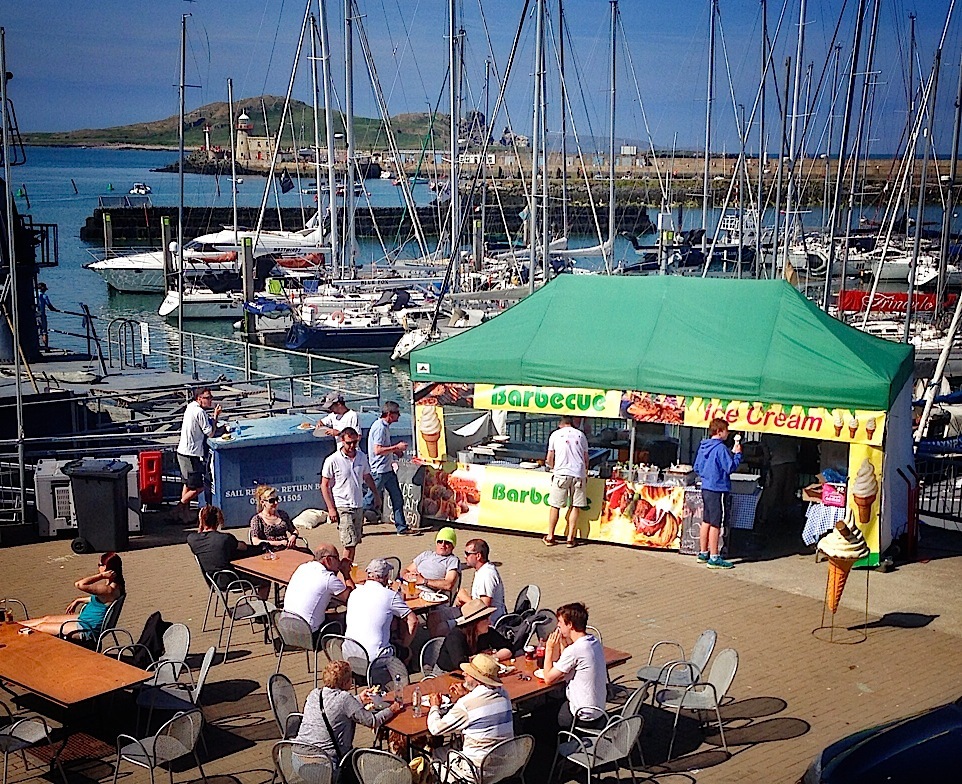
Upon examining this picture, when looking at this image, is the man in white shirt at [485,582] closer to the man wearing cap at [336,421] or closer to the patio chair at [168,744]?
the patio chair at [168,744]

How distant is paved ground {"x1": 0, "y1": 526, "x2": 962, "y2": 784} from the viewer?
849 cm

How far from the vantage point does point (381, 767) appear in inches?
259

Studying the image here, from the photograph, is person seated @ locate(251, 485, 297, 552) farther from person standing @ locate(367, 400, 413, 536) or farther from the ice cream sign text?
the ice cream sign text

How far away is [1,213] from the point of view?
73.2 ft

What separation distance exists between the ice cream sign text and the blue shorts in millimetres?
880

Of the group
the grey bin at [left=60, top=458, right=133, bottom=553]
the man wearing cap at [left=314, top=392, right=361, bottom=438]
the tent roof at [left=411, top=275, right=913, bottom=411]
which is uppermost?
the tent roof at [left=411, top=275, right=913, bottom=411]

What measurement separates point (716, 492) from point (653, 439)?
2.55m

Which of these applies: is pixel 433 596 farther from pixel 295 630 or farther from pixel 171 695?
pixel 171 695

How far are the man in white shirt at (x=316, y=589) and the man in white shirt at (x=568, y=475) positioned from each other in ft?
15.3

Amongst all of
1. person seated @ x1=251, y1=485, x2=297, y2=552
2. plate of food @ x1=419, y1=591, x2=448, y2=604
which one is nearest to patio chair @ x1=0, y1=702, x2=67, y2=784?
plate of food @ x1=419, y1=591, x2=448, y2=604

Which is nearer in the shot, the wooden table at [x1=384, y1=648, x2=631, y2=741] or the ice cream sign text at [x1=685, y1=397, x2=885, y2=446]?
the wooden table at [x1=384, y1=648, x2=631, y2=741]

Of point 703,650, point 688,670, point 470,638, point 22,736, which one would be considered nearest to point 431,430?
point 470,638

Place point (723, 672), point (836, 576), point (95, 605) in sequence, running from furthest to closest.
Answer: point (836, 576) < point (95, 605) < point (723, 672)

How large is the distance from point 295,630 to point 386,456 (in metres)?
5.02
